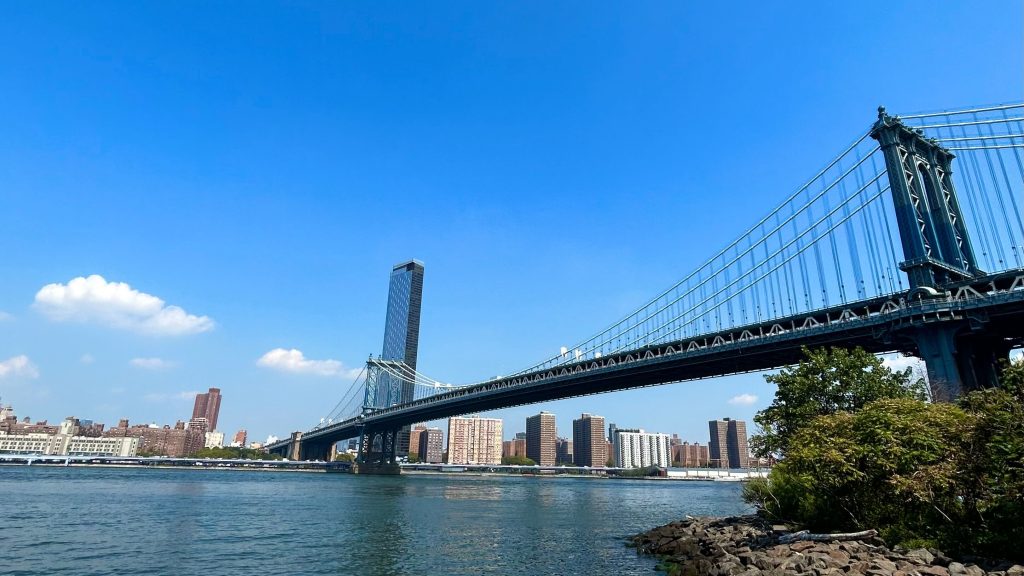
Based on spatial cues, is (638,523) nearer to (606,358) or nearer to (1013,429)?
(1013,429)

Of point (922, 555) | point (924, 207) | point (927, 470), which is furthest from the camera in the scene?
point (924, 207)

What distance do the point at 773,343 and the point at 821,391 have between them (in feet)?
76.1

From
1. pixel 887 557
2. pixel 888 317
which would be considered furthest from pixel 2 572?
pixel 888 317

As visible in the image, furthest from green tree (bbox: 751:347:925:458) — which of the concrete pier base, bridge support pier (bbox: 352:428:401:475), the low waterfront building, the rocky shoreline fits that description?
the low waterfront building

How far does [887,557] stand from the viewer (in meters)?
14.8

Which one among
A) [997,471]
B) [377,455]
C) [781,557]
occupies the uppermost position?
[377,455]

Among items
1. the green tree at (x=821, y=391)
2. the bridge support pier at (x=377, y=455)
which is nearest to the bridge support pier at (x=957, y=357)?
the green tree at (x=821, y=391)

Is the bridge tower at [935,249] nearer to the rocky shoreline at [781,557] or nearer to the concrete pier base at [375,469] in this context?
the rocky shoreline at [781,557]

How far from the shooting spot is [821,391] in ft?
87.6

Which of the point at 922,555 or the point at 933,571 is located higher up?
the point at 922,555

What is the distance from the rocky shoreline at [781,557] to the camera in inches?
532

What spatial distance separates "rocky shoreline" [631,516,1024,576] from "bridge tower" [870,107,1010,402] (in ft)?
67.2

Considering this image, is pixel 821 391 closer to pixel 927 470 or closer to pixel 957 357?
pixel 927 470

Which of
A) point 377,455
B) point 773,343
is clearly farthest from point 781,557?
point 377,455
